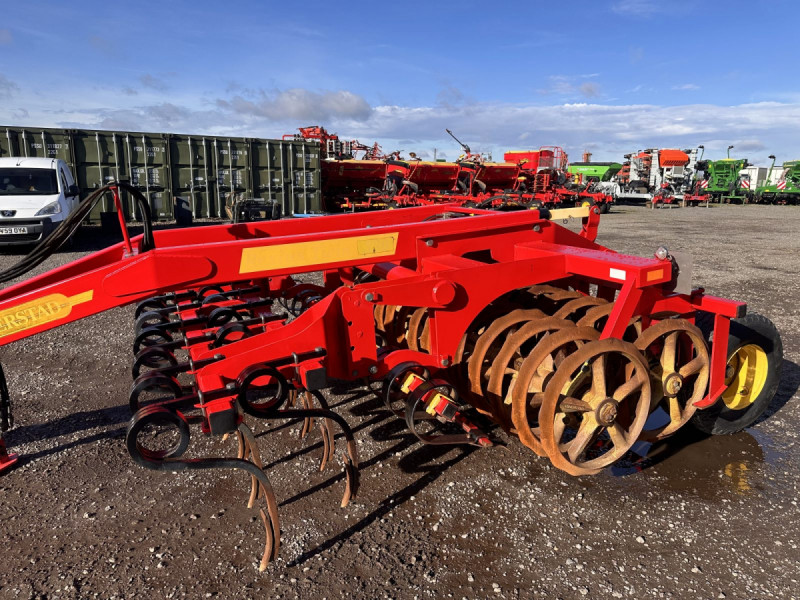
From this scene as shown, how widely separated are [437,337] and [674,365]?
1.38m

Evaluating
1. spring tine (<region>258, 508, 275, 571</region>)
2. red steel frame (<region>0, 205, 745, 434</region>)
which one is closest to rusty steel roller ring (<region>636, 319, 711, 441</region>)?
red steel frame (<region>0, 205, 745, 434</region>)

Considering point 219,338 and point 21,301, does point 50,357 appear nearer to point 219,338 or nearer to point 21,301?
point 219,338

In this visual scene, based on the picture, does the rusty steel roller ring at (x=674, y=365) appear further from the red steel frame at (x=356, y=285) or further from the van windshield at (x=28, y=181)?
the van windshield at (x=28, y=181)

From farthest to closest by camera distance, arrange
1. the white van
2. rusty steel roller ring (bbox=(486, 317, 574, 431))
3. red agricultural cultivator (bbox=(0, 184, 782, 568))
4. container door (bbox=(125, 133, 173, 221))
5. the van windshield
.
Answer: container door (bbox=(125, 133, 173, 221)) < the van windshield < the white van < rusty steel roller ring (bbox=(486, 317, 574, 431)) < red agricultural cultivator (bbox=(0, 184, 782, 568))

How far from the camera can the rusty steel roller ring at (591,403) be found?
2676 millimetres

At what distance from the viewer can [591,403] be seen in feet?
9.27

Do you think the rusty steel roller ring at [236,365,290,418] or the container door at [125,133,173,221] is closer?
the rusty steel roller ring at [236,365,290,418]

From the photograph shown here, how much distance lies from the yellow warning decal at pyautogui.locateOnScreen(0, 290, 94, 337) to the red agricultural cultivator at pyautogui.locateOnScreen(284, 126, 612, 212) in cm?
1371

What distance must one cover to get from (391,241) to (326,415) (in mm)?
1004

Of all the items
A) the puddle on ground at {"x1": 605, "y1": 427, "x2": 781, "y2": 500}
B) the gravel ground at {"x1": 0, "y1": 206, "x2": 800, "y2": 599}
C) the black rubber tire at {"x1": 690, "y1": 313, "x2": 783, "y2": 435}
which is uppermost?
the black rubber tire at {"x1": 690, "y1": 313, "x2": 783, "y2": 435}

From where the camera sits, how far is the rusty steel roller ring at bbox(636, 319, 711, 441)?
3.03m

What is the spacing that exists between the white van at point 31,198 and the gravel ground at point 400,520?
7623 mm

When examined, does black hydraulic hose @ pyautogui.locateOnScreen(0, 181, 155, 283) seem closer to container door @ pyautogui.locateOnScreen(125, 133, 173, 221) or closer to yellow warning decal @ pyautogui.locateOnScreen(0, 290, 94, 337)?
yellow warning decal @ pyautogui.locateOnScreen(0, 290, 94, 337)

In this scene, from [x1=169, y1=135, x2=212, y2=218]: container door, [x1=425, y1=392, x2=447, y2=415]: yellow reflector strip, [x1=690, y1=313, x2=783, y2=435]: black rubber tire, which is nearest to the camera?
[x1=425, y1=392, x2=447, y2=415]: yellow reflector strip
